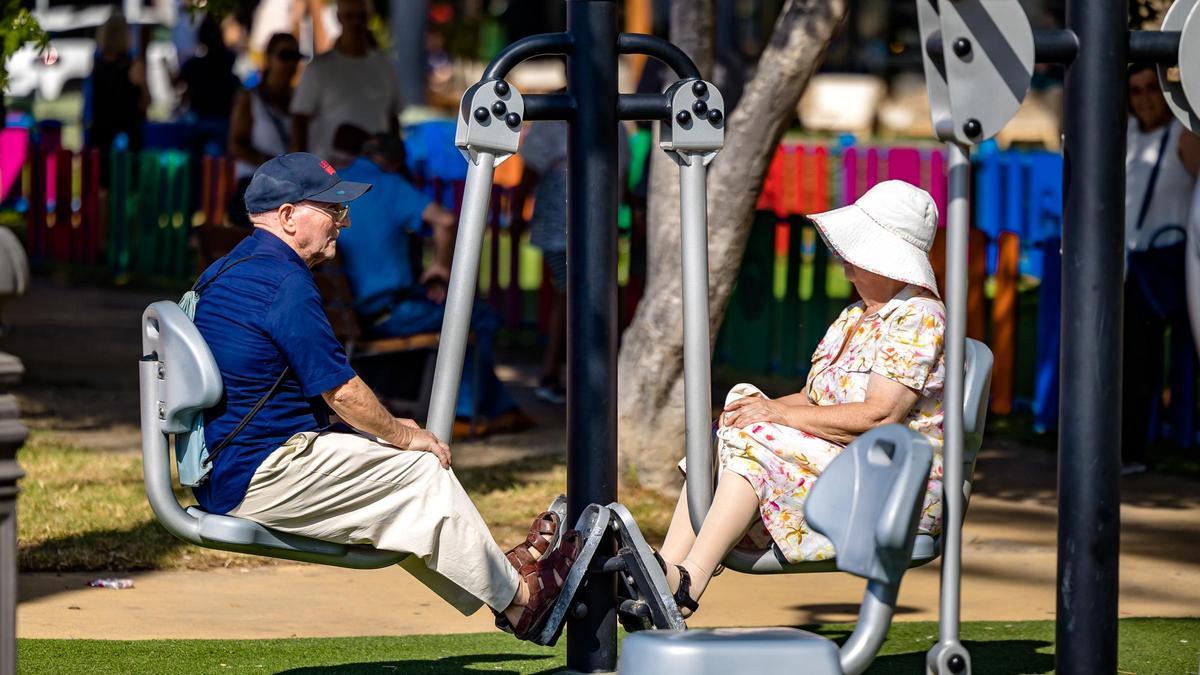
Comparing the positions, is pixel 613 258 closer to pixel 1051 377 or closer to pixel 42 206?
pixel 1051 377

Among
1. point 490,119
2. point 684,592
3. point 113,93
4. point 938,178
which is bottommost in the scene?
point 684,592

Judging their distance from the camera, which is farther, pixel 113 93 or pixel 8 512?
pixel 113 93

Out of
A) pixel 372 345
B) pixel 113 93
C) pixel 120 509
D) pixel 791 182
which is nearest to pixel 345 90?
pixel 372 345

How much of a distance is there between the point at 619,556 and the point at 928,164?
796 centimetres

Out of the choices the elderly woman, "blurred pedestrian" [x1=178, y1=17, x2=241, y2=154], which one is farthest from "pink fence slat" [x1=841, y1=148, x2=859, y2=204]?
the elderly woman

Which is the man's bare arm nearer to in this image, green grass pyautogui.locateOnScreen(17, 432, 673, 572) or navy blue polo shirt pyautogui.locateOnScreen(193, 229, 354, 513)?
navy blue polo shirt pyautogui.locateOnScreen(193, 229, 354, 513)

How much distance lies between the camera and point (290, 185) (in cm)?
456

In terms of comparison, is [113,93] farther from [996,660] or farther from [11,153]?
[996,660]

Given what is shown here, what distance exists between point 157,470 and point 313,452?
360 millimetres

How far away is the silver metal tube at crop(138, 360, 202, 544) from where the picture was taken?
4246 mm

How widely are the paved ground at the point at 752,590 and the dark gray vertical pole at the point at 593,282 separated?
143cm

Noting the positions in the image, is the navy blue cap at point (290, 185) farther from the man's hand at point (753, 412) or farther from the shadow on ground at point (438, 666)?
the shadow on ground at point (438, 666)

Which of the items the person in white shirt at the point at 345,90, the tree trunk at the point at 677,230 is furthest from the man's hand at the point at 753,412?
the person in white shirt at the point at 345,90

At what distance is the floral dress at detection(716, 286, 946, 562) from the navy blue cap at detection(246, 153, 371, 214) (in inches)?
46.3
